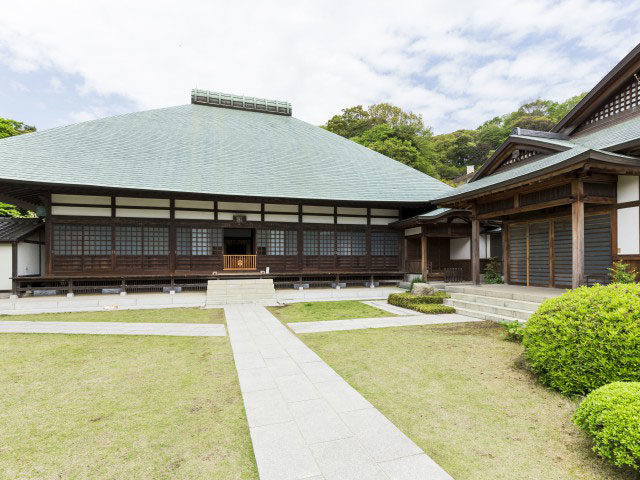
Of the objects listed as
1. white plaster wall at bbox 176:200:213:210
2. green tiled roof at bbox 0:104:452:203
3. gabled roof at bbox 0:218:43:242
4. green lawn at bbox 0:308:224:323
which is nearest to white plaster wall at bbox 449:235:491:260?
green tiled roof at bbox 0:104:452:203

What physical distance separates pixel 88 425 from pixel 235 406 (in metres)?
1.47

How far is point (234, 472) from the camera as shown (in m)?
2.60

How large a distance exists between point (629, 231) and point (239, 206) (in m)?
13.8

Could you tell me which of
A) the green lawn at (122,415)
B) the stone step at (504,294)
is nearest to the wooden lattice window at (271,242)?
the stone step at (504,294)

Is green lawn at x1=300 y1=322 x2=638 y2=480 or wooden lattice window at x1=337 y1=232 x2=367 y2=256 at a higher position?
wooden lattice window at x1=337 y1=232 x2=367 y2=256

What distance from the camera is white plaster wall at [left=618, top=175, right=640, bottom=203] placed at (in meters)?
7.77

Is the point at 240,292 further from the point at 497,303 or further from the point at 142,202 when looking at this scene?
the point at 497,303

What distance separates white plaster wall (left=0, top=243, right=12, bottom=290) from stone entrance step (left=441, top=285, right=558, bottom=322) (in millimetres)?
16190

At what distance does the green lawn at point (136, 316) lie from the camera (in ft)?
29.2

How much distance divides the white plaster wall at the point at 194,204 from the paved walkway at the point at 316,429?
1092cm

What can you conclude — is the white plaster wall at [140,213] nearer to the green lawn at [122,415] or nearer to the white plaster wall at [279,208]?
the white plaster wall at [279,208]

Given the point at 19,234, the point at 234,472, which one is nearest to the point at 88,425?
the point at 234,472

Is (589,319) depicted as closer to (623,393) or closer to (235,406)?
(623,393)

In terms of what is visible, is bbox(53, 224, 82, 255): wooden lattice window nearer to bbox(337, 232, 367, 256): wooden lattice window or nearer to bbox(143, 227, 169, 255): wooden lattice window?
bbox(143, 227, 169, 255): wooden lattice window
